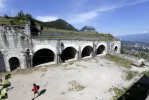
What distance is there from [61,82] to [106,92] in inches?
236

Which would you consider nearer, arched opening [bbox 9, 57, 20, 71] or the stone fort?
the stone fort

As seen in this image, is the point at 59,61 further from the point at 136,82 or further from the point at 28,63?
the point at 136,82

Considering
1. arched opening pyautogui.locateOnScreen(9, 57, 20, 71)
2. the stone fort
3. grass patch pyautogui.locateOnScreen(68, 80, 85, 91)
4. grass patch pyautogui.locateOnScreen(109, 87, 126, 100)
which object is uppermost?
the stone fort

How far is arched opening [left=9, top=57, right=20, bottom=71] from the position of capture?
23.4 m

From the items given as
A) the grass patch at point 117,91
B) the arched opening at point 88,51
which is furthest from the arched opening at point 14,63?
the arched opening at point 88,51

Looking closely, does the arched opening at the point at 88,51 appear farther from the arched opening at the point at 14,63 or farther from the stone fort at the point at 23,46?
the arched opening at the point at 14,63

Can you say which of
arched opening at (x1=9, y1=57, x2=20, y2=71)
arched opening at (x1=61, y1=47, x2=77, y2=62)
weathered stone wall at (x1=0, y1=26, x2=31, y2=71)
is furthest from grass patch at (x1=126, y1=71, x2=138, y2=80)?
arched opening at (x1=9, y1=57, x2=20, y2=71)

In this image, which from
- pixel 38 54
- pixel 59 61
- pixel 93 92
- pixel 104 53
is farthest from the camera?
pixel 104 53

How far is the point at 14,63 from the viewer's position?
23.8m

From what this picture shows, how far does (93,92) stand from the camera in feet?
54.0

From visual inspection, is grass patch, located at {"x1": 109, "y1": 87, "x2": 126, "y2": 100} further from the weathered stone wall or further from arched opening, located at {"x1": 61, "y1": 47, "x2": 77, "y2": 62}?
arched opening, located at {"x1": 61, "y1": 47, "x2": 77, "y2": 62}

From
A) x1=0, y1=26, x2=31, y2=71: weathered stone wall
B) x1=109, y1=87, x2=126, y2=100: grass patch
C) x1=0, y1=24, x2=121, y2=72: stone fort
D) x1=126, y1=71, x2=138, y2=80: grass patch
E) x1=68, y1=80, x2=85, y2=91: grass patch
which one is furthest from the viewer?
x1=0, y1=24, x2=121, y2=72: stone fort

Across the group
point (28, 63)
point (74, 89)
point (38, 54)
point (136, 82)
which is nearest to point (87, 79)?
point (74, 89)

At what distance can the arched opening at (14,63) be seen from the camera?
76.7 feet
